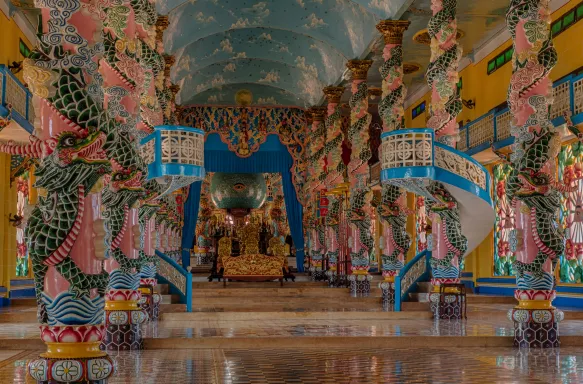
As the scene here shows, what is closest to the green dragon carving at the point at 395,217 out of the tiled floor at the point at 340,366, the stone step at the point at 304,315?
the stone step at the point at 304,315

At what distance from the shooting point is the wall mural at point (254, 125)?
29.0 meters

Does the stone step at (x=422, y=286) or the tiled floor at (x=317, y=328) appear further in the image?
the stone step at (x=422, y=286)

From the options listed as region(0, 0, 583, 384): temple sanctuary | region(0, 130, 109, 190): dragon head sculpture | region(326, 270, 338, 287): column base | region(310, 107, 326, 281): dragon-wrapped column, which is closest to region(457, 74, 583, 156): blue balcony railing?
region(0, 0, 583, 384): temple sanctuary

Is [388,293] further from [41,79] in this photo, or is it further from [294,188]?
[294,188]

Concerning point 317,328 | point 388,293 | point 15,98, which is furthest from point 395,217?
point 15,98

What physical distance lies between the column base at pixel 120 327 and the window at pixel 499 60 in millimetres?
13364

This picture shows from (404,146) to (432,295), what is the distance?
8.70ft

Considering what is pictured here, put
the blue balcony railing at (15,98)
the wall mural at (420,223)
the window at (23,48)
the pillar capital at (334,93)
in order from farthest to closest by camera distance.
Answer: the wall mural at (420,223), the pillar capital at (334,93), the window at (23,48), the blue balcony railing at (15,98)

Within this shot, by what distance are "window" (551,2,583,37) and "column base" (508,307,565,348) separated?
8.62 m

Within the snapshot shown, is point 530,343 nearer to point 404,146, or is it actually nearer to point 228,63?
point 404,146

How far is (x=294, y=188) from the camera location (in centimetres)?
2973

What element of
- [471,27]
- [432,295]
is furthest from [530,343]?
[471,27]

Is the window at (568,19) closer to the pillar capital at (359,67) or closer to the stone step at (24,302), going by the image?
the pillar capital at (359,67)

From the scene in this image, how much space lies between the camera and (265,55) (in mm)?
26641
